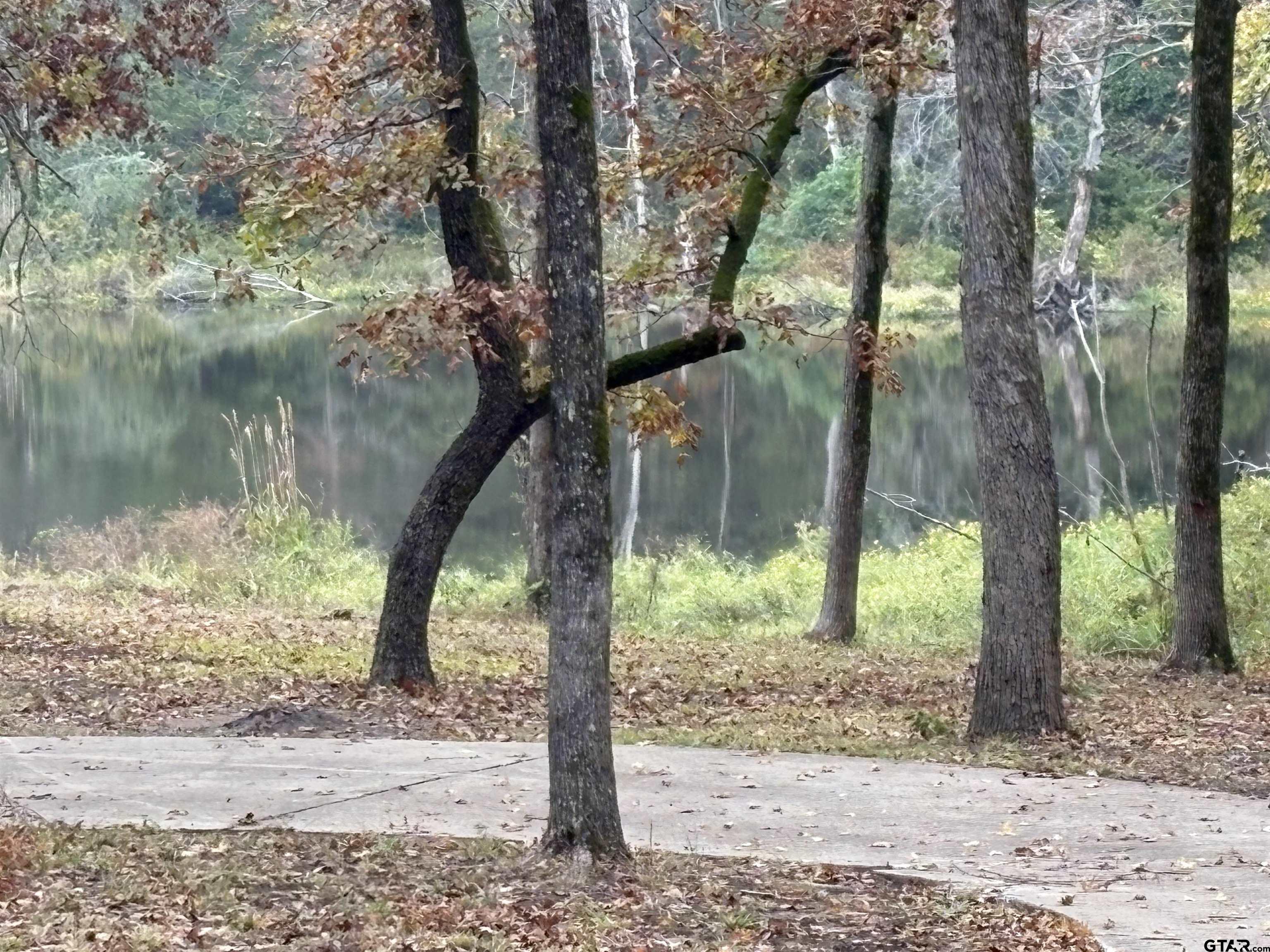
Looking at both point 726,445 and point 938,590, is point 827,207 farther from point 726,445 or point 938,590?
point 938,590

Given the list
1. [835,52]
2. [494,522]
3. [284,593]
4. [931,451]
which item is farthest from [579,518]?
[931,451]

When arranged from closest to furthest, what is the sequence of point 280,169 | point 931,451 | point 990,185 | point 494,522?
1. point 990,185
2. point 280,169
3. point 494,522
4. point 931,451

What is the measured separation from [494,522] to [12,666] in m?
15.8

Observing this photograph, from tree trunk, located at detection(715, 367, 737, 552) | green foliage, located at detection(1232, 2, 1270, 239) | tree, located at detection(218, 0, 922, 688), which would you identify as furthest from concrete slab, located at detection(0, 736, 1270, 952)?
tree trunk, located at detection(715, 367, 737, 552)

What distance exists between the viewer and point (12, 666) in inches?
491

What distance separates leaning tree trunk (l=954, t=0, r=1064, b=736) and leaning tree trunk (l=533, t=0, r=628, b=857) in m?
4.06

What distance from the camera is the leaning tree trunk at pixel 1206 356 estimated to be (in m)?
12.6

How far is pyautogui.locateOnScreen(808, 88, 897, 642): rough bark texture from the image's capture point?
15.5 meters

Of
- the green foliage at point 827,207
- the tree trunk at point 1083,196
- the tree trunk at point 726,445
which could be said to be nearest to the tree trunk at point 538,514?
the tree trunk at point 726,445

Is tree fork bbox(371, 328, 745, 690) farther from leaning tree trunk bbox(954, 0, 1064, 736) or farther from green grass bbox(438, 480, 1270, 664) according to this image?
green grass bbox(438, 480, 1270, 664)

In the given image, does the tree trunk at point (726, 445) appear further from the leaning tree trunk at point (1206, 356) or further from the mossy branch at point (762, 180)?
the mossy branch at point (762, 180)

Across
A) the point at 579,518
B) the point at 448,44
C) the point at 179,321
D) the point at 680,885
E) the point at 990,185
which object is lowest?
the point at 680,885

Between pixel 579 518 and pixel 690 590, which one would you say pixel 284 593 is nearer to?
pixel 690 590

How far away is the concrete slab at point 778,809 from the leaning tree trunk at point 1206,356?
15.3 ft
